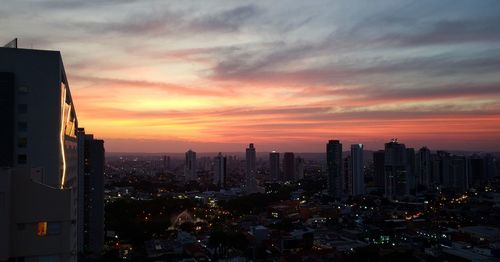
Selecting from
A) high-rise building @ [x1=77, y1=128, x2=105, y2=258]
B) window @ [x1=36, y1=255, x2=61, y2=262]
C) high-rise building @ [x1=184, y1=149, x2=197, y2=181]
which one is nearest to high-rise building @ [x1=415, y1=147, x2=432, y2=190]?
high-rise building @ [x1=184, y1=149, x2=197, y2=181]

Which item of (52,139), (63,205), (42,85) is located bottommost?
(63,205)

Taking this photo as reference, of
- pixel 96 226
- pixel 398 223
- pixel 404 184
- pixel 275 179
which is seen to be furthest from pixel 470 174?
pixel 96 226

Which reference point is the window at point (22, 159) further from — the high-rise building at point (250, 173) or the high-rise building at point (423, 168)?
the high-rise building at point (423, 168)

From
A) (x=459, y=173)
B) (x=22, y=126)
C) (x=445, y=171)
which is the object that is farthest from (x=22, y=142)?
(x=445, y=171)

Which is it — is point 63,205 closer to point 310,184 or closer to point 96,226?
point 96,226

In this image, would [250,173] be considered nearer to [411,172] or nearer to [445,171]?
[411,172]
